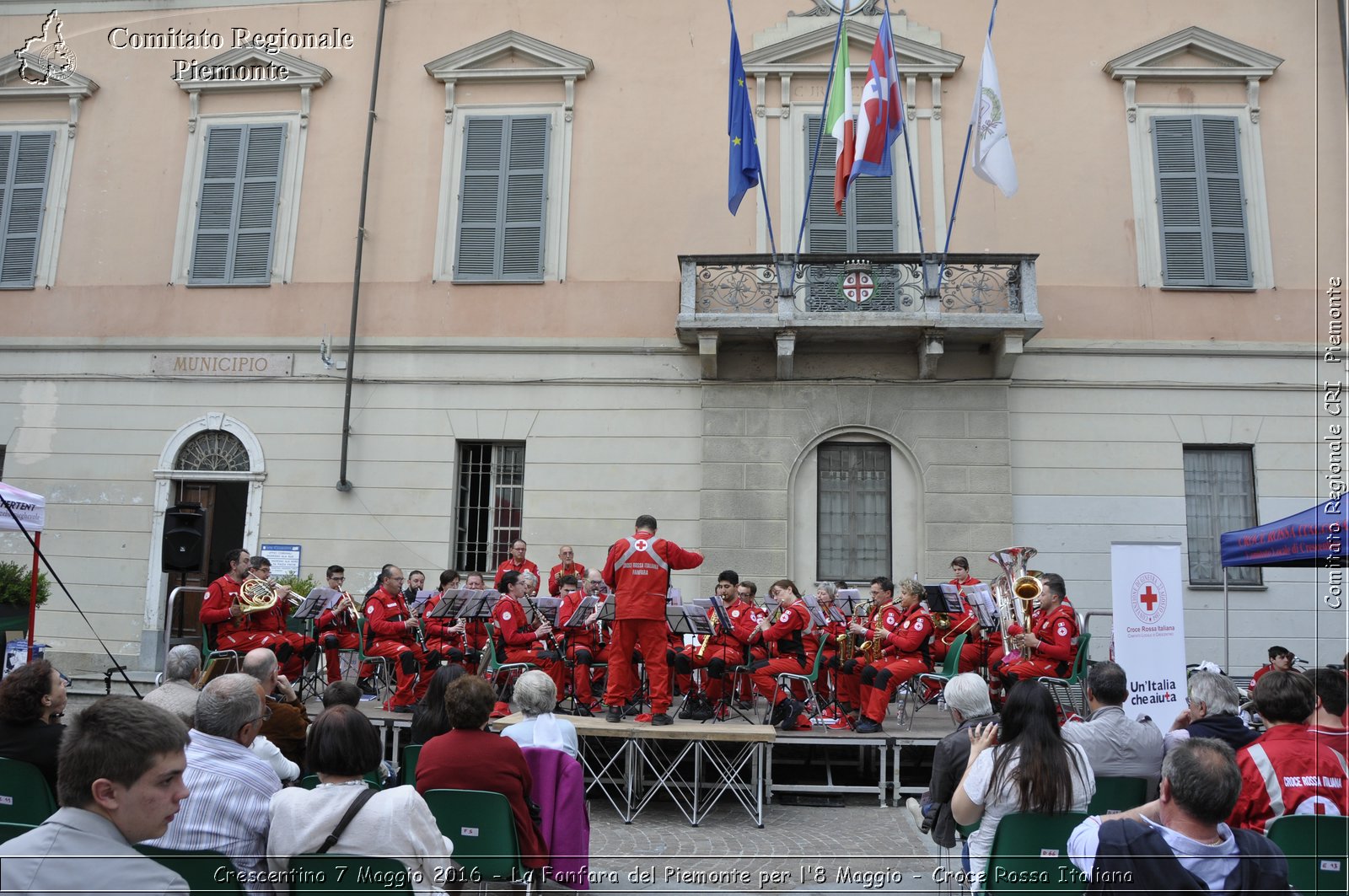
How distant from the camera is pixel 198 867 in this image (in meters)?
3.46

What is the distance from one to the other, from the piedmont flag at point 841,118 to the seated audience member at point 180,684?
31.9 ft

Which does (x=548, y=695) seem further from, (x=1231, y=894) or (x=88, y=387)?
(x=88, y=387)

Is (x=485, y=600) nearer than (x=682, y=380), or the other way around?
(x=485, y=600)

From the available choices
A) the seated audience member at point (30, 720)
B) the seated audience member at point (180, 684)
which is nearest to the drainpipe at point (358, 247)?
the seated audience member at point (180, 684)

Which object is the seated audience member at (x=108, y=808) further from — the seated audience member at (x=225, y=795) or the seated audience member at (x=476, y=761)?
the seated audience member at (x=476, y=761)

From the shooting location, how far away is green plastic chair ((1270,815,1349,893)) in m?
4.08

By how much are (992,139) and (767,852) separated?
9.73 metres

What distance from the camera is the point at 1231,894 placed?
312 centimetres

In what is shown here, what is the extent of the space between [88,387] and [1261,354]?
59.1 ft

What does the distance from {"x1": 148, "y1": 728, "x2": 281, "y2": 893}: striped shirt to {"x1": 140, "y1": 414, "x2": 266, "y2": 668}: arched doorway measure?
469 inches

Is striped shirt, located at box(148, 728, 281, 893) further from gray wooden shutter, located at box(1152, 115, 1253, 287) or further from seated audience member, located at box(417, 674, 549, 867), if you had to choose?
gray wooden shutter, located at box(1152, 115, 1253, 287)

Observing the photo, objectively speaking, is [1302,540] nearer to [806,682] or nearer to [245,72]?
[806,682]

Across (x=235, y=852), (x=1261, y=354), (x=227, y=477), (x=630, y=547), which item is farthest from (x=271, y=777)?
(x=1261, y=354)

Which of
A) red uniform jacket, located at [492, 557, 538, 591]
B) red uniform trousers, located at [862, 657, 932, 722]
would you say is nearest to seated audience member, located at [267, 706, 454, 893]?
red uniform trousers, located at [862, 657, 932, 722]
